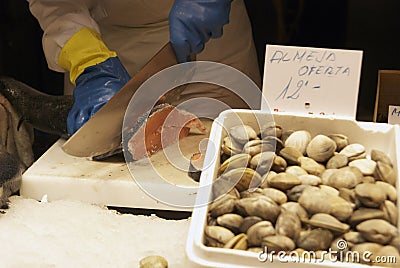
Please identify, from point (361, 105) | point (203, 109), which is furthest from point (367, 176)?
point (361, 105)

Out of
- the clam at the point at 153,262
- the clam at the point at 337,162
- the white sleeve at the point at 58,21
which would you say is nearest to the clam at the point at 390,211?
the clam at the point at 337,162

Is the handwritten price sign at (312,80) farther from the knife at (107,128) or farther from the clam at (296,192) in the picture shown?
the knife at (107,128)

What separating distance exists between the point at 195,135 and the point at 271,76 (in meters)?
0.43

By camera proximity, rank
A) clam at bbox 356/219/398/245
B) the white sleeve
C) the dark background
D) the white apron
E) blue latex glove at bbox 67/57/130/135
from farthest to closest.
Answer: the dark background < the white apron < the white sleeve < blue latex glove at bbox 67/57/130/135 < clam at bbox 356/219/398/245

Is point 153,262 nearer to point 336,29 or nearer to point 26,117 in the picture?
point 26,117

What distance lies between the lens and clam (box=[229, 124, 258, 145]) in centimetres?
96

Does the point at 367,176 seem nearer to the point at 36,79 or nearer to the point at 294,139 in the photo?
the point at 294,139

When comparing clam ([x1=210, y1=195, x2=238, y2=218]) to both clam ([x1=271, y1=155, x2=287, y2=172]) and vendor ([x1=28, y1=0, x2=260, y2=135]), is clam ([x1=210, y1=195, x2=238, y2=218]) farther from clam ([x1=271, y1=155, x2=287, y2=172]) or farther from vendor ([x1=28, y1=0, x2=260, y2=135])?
vendor ([x1=28, y1=0, x2=260, y2=135])

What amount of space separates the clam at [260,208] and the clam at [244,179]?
0.05 metres

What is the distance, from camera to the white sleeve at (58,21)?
158cm

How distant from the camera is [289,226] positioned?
2.60 feet

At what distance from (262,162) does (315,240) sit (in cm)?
17

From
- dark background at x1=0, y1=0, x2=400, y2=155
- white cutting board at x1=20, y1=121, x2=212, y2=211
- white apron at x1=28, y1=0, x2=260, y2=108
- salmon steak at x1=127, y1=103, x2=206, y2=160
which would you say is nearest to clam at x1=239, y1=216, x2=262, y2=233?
white cutting board at x1=20, y1=121, x2=212, y2=211

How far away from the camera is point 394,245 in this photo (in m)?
0.78
